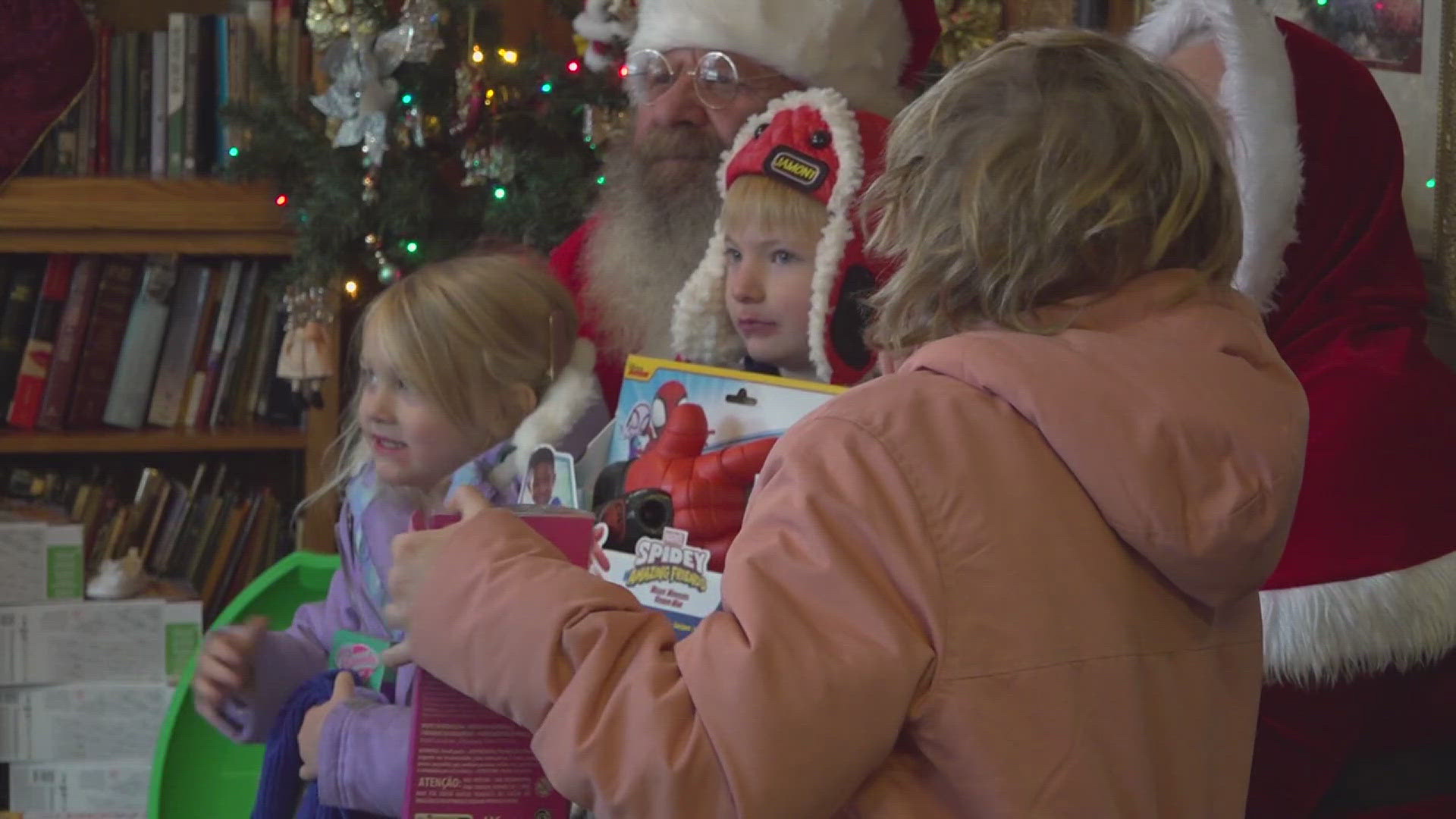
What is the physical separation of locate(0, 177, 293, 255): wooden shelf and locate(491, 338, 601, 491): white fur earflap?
1.19 metres

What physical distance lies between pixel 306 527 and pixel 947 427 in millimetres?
2119

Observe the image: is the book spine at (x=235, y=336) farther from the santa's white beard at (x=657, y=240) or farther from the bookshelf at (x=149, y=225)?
the santa's white beard at (x=657, y=240)

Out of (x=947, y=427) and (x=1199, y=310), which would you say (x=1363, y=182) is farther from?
(x=947, y=427)

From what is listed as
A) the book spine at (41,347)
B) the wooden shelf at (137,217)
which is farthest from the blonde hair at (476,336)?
the book spine at (41,347)

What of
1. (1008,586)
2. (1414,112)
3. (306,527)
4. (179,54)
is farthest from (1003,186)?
(179,54)

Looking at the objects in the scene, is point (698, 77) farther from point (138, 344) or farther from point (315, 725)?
point (138, 344)

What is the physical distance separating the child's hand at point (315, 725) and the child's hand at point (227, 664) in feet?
0.70

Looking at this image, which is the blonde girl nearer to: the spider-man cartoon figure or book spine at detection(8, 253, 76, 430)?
the spider-man cartoon figure

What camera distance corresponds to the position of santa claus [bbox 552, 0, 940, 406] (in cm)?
208

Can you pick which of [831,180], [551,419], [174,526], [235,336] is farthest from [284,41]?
[831,180]

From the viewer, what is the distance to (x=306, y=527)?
283 cm

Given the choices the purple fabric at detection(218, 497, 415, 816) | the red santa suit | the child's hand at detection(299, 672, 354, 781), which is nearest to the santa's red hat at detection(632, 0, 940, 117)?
the red santa suit

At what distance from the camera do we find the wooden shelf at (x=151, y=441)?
2814 mm

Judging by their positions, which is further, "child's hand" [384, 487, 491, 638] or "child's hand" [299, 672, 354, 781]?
"child's hand" [299, 672, 354, 781]
